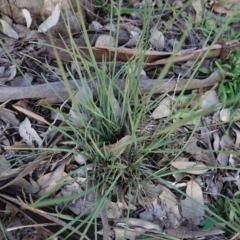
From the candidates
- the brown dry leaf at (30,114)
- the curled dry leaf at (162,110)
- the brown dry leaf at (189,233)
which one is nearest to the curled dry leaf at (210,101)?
the curled dry leaf at (162,110)

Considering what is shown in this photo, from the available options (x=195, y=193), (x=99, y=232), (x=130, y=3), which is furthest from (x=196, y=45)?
(x=99, y=232)

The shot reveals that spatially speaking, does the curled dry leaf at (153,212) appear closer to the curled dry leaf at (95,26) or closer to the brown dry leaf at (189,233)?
the brown dry leaf at (189,233)

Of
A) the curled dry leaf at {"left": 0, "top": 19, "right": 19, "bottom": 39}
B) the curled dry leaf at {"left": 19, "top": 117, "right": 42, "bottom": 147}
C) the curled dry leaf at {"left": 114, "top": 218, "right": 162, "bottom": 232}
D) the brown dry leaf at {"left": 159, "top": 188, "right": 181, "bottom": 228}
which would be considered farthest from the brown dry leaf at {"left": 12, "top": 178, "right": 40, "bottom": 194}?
the curled dry leaf at {"left": 0, "top": 19, "right": 19, "bottom": 39}

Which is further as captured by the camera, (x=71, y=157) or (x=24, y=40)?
(x=24, y=40)

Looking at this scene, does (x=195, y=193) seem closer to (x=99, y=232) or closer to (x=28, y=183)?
(x=99, y=232)

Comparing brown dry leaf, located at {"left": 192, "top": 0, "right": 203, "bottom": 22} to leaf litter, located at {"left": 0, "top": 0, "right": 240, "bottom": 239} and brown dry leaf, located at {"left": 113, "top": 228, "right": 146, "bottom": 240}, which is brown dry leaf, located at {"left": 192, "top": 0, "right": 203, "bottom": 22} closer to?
leaf litter, located at {"left": 0, "top": 0, "right": 240, "bottom": 239}

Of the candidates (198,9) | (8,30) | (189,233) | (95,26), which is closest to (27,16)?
(8,30)

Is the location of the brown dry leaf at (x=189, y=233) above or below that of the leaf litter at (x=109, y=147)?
below
